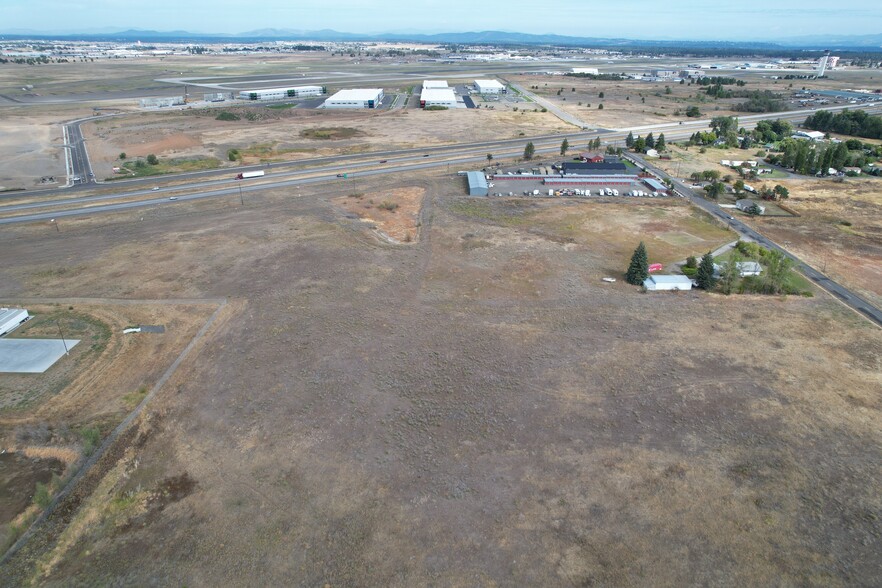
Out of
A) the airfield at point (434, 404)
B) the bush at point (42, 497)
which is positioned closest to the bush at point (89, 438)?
the airfield at point (434, 404)

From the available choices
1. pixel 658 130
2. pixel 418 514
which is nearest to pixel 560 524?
pixel 418 514

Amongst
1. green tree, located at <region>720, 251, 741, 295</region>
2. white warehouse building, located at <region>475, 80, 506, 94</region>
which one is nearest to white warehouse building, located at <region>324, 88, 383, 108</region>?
white warehouse building, located at <region>475, 80, 506, 94</region>

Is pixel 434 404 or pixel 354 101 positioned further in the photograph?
pixel 354 101

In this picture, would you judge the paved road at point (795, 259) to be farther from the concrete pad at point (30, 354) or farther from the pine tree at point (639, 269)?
the concrete pad at point (30, 354)

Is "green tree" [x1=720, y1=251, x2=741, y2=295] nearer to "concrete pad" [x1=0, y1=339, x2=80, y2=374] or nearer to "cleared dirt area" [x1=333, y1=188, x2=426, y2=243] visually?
"cleared dirt area" [x1=333, y1=188, x2=426, y2=243]

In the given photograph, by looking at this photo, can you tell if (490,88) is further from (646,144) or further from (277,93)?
(646,144)

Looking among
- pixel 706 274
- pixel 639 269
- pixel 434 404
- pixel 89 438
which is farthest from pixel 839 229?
pixel 89 438
